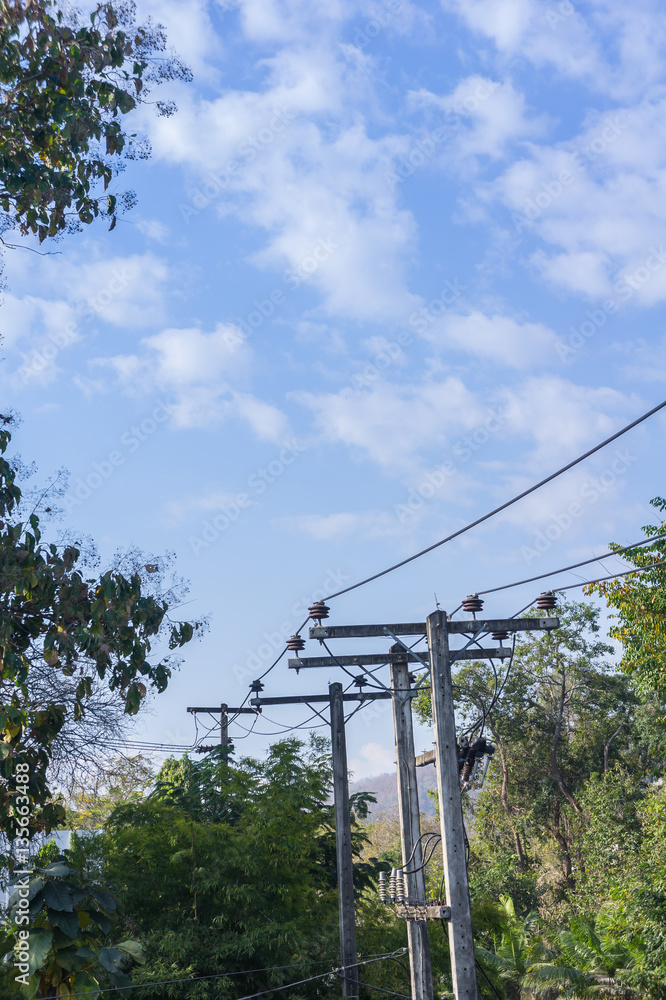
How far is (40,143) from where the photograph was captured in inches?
466

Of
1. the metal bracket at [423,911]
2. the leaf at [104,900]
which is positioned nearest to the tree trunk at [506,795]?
the metal bracket at [423,911]

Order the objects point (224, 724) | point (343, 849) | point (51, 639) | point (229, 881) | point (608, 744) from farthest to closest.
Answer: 1. point (608, 744)
2. point (224, 724)
3. point (229, 881)
4. point (343, 849)
5. point (51, 639)

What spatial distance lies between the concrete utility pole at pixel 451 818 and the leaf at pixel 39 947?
462 centimetres

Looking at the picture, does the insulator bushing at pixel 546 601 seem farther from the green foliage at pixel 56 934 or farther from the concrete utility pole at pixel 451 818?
the green foliage at pixel 56 934

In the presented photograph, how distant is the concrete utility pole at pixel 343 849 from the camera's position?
17.2 meters

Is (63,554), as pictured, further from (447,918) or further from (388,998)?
(388,998)

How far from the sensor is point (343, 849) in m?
17.5

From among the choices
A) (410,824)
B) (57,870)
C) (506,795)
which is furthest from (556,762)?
(57,870)

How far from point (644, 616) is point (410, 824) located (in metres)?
12.9

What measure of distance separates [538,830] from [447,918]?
31154 mm

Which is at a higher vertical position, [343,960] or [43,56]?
[43,56]

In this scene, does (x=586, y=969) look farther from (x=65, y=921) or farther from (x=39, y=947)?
(x=39, y=947)

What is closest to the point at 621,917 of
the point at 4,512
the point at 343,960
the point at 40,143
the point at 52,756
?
the point at 343,960

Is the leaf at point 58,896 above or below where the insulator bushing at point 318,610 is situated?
below
